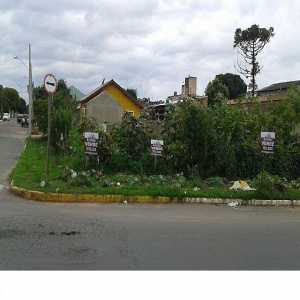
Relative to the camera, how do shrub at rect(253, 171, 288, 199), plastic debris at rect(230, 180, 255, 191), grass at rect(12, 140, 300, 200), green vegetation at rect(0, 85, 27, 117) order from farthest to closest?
green vegetation at rect(0, 85, 27, 117), plastic debris at rect(230, 180, 255, 191), shrub at rect(253, 171, 288, 199), grass at rect(12, 140, 300, 200)

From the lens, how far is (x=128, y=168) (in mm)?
17859

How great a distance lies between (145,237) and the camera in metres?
8.94

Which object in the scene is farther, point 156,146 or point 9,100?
point 9,100

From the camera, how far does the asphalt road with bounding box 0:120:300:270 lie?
23.6 feet

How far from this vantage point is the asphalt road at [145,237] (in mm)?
7184

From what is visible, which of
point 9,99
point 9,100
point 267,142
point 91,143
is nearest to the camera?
point 267,142

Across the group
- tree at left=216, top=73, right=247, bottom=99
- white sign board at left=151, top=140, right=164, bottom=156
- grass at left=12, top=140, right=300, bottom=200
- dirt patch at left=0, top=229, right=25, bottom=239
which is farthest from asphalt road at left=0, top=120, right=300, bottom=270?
tree at left=216, top=73, right=247, bottom=99

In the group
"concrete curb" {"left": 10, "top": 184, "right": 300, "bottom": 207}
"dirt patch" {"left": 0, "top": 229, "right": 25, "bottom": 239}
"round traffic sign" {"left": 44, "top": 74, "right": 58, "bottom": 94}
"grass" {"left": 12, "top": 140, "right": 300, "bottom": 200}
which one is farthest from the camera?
"round traffic sign" {"left": 44, "top": 74, "right": 58, "bottom": 94}

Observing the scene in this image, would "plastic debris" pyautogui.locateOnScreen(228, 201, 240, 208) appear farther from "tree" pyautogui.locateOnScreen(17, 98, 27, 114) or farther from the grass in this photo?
"tree" pyautogui.locateOnScreen(17, 98, 27, 114)

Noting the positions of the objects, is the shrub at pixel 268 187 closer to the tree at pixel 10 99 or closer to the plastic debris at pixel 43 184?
the plastic debris at pixel 43 184

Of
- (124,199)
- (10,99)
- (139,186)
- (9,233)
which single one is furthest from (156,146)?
(10,99)

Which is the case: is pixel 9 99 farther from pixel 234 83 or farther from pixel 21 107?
pixel 234 83

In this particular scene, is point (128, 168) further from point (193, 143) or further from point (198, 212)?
point (198, 212)

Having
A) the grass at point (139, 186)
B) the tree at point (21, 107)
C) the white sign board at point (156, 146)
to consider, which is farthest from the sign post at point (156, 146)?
the tree at point (21, 107)
